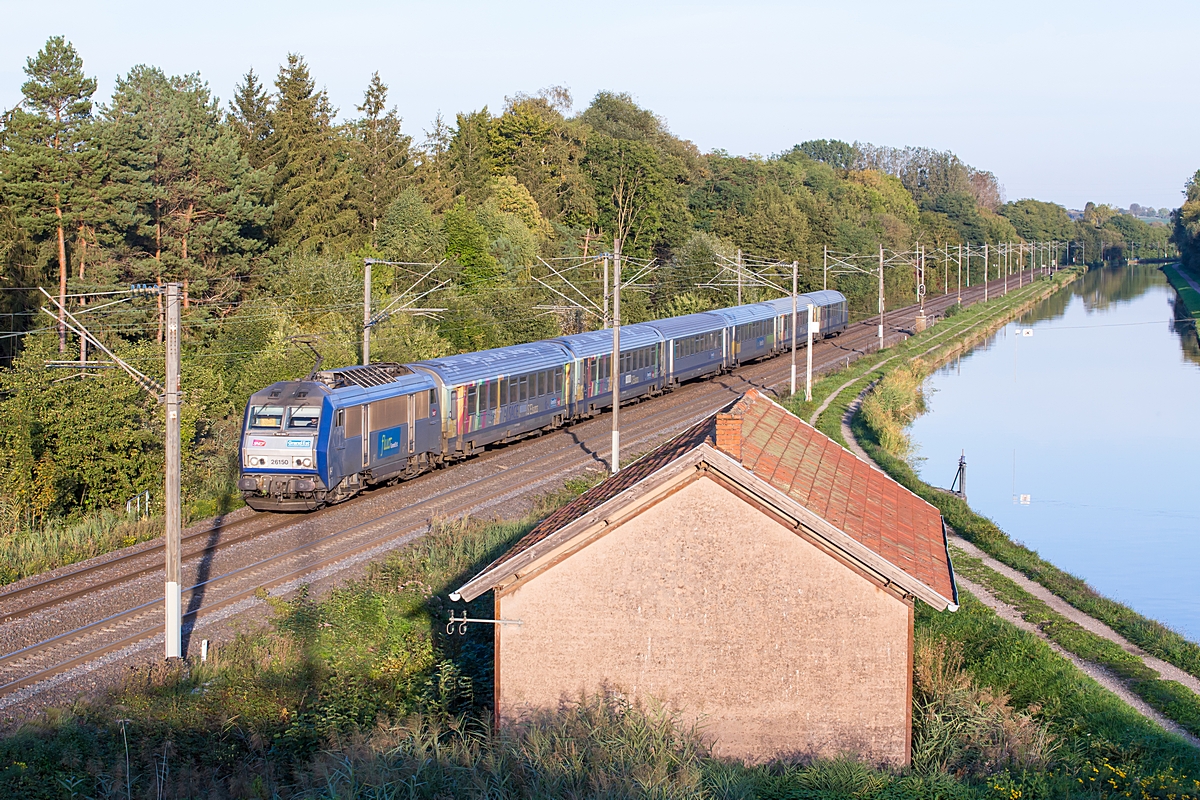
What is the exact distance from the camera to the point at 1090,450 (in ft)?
138

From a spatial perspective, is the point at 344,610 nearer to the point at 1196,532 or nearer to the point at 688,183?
the point at 1196,532

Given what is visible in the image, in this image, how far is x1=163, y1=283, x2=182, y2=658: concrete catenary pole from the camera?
52.1 ft

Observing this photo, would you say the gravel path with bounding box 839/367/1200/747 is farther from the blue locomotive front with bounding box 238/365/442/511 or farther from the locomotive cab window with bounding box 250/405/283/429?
the locomotive cab window with bounding box 250/405/283/429

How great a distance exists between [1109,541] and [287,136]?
44.6m

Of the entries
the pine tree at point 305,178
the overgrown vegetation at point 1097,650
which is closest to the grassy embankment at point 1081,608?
the overgrown vegetation at point 1097,650

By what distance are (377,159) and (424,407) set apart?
44441 mm

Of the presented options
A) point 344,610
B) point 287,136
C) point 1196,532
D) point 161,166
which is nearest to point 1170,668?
point 344,610

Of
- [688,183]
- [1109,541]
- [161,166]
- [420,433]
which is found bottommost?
[1109,541]

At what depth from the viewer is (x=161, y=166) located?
1828 inches

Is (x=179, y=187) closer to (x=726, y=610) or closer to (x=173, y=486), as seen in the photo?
(x=173, y=486)

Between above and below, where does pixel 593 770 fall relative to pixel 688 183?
below

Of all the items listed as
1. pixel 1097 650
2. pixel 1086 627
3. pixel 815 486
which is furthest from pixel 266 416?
pixel 1097 650

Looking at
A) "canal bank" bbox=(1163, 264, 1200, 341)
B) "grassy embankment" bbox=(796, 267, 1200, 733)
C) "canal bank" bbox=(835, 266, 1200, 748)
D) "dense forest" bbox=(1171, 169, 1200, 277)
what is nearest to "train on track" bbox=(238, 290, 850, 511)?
"grassy embankment" bbox=(796, 267, 1200, 733)

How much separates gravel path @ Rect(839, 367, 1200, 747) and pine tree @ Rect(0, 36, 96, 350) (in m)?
31.7
